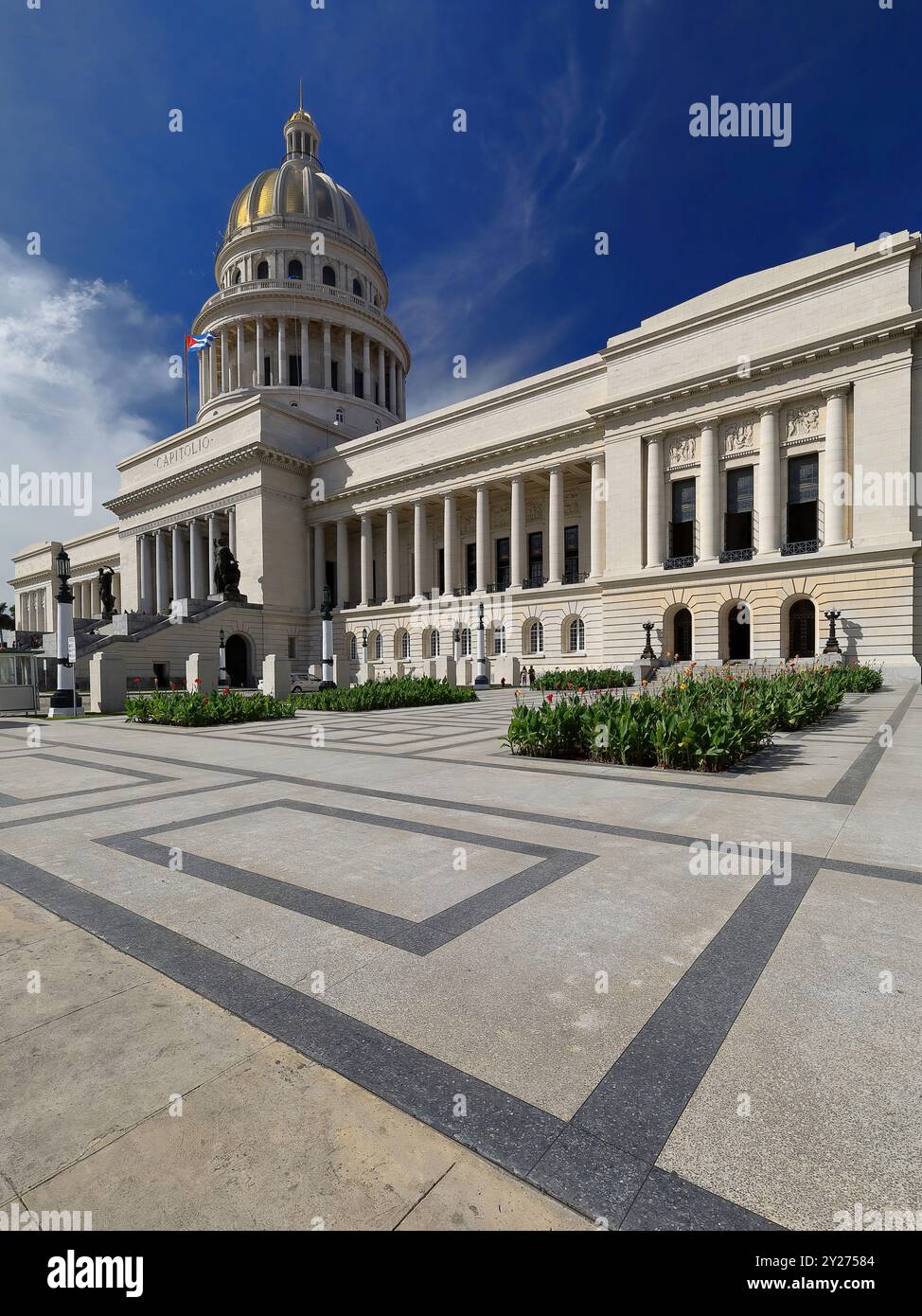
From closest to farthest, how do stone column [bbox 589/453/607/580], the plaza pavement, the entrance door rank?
1. the plaza pavement
2. stone column [bbox 589/453/607/580]
3. the entrance door

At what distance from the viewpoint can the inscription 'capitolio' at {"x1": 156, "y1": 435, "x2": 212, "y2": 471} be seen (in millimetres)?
50688

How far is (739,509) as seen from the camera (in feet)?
109

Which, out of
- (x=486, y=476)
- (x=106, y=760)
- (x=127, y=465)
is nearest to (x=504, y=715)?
(x=106, y=760)

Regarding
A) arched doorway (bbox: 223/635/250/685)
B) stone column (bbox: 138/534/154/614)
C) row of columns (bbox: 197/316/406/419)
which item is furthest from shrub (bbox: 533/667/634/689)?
stone column (bbox: 138/534/154/614)

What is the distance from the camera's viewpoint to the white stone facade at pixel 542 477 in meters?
28.7

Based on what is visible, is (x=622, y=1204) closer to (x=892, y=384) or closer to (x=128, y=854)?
(x=128, y=854)

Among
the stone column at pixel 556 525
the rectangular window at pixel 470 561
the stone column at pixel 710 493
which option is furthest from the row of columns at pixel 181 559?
the stone column at pixel 710 493

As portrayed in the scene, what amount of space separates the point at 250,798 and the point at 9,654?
72.0 feet

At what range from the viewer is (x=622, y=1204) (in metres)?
1.76

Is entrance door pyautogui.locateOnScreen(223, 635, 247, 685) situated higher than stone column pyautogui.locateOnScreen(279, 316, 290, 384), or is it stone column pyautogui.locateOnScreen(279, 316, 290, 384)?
stone column pyautogui.locateOnScreen(279, 316, 290, 384)

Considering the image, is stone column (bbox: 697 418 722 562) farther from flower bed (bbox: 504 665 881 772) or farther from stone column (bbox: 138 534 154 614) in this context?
stone column (bbox: 138 534 154 614)

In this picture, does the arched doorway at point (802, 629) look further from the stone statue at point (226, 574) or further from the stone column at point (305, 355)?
the stone column at point (305, 355)

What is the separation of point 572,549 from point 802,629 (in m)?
16.9

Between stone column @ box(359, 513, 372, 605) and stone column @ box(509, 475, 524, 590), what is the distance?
12.0m
